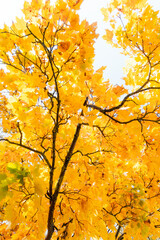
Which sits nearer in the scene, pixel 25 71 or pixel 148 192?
pixel 25 71

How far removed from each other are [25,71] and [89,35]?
20.4 inches

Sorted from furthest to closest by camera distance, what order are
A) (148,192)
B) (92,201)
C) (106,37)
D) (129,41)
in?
(148,192) < (106,37) < (129,41) < (92,201)

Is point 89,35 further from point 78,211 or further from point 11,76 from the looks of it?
point 78,211

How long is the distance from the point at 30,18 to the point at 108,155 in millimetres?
1585

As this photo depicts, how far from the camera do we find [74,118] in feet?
3.79

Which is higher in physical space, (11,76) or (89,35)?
(89,35)

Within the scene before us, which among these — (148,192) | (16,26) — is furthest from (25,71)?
(148,192)

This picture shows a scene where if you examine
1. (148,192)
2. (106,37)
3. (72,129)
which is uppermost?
(106,37)

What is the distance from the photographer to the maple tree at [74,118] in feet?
3.28

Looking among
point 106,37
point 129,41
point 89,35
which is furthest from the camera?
point 106,37

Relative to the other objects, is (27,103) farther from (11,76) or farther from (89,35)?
(89,35)

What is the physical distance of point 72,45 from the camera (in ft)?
3.39

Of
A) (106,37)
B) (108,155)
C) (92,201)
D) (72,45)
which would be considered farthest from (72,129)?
(106,37)

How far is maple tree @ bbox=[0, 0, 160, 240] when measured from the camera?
1.00 m
